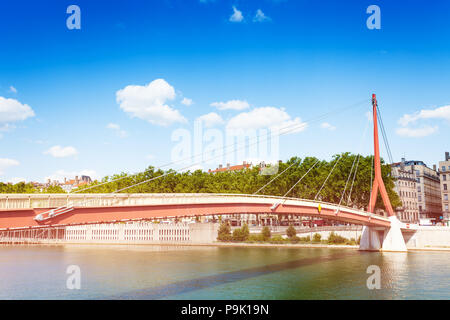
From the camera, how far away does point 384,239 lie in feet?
184

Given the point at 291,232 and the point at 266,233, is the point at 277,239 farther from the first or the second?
the point at 291,232

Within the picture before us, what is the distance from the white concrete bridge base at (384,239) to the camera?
179 ft

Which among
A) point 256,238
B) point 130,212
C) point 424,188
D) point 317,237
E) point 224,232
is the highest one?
point 424,188

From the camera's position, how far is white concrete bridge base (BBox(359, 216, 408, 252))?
5453 centimetres

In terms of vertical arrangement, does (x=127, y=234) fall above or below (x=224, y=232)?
below

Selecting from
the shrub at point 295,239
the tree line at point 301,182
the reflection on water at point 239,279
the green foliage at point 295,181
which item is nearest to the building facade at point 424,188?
the tree line at point 301,182

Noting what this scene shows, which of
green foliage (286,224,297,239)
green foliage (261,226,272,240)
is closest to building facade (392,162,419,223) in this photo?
green foliage (286,224,297,239)

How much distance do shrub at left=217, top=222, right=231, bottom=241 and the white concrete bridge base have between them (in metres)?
27.8

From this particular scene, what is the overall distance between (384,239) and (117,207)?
41791 millimetres

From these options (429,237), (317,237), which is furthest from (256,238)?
(429,237)

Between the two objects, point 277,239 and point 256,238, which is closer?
point 277,239

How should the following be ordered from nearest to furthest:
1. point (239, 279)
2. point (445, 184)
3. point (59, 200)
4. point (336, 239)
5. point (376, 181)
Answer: point (59, 200) → point (239, 279) → point (376, 181) → point (336, 239) → point (445, 184)

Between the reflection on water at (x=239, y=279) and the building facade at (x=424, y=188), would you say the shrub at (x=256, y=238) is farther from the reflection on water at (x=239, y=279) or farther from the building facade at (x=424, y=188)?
the building facade at (x=424, y=188)
